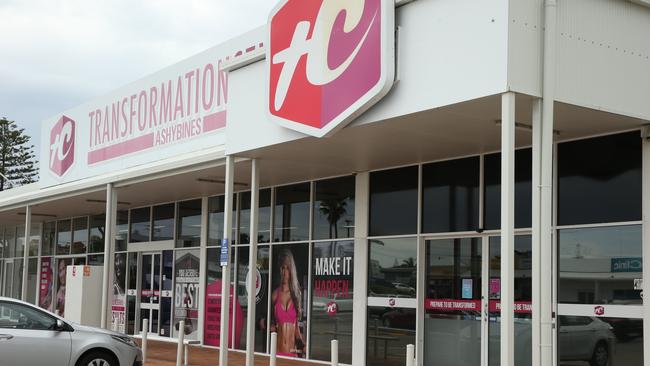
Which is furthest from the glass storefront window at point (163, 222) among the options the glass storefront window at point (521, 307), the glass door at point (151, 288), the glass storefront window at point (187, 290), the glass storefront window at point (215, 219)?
the glass storefront window at point (521, 307)

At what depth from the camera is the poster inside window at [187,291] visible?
20.0 m

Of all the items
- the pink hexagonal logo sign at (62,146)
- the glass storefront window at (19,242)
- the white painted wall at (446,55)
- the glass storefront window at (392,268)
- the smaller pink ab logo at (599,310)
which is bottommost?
the smaller pink ab logo at (599,310)

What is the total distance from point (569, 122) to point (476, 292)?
11.5 ft

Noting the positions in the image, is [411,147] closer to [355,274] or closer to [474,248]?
[474,248]

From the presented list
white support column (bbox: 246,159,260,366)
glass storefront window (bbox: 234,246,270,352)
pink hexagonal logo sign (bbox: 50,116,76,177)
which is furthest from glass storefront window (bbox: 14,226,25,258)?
white support column (bbox: 246,159,260,366)

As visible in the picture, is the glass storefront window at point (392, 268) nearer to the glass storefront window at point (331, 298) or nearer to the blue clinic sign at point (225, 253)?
the glass storefront window at point (331, 298)

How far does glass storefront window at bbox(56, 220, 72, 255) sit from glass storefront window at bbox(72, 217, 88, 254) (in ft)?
1.03

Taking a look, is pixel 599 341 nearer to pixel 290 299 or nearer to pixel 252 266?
pixel 252 266

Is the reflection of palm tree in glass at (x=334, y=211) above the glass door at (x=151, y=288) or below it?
above

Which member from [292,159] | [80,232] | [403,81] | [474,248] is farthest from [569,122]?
[80,232]

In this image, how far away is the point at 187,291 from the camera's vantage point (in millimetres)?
20438

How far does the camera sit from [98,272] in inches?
725

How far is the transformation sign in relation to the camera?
17.2 m

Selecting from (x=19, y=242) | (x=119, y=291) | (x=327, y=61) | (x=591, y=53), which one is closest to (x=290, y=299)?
(x=327, y=61)
